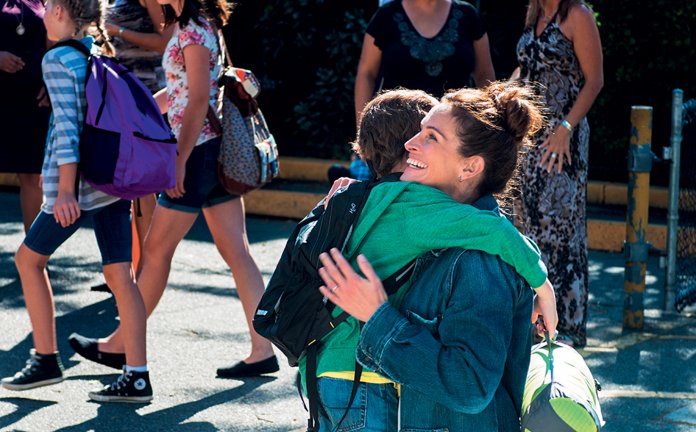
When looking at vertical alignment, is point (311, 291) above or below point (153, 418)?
above

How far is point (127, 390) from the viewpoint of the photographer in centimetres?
476

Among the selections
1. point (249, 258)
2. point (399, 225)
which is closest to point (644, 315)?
point (249, 258)

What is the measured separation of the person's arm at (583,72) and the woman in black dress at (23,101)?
313 cm

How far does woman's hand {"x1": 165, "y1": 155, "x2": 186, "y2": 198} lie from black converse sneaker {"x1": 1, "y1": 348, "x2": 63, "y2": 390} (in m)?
0.87

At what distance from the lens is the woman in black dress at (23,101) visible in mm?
6750

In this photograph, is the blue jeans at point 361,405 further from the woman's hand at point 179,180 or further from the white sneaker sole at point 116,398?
the woman's hand at point 179,180

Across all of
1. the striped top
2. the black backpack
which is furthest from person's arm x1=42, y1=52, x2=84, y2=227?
the black backpack

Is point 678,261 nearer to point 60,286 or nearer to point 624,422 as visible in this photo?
point 624,422

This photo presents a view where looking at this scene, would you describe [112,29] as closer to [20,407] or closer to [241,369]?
[241,369]

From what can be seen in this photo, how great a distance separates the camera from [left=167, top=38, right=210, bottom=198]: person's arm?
4.83m

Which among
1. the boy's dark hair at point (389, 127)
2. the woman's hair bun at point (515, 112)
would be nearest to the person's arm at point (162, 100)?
the boy's dark hair at point (389, 127)

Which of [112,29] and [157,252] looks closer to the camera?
[157,252]

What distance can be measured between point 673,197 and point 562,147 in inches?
50.8

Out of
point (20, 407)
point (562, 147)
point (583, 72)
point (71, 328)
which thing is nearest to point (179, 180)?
point (20, 407)
